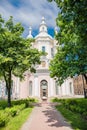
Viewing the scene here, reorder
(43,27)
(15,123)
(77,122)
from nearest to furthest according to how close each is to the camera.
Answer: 1. (15,123)
2. (77,122)
3. (43,27)

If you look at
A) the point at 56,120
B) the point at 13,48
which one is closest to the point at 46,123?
the point at 56,120

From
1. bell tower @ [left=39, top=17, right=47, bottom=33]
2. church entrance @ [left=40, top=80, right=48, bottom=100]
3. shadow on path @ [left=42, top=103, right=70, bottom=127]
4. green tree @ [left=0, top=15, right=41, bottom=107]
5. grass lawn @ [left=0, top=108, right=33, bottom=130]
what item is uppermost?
bell tower @ [left=39, top=17, right=47, bottom=33]

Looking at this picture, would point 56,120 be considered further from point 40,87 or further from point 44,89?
point 44,89

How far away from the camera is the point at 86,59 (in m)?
18.6

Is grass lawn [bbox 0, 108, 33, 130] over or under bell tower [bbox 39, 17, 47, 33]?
under

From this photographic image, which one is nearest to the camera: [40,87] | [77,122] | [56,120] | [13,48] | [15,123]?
[15,123]

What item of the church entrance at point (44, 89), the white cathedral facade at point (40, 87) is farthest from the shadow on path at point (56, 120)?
the church entrance at point (44, 89)

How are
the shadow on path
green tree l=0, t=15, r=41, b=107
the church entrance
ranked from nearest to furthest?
the shadow on path → green tree l=0, t=15, r=41, b=107 → the church entrance

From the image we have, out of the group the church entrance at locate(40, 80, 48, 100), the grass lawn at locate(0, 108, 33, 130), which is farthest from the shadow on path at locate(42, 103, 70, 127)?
the church entrance at locate(40, 80, 48, 100)

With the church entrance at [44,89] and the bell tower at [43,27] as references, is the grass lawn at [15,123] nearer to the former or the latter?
the church entrance at [44,89]

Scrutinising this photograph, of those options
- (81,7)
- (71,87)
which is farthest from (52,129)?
(71,87)

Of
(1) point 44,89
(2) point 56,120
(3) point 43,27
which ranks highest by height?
(3) point 43,27

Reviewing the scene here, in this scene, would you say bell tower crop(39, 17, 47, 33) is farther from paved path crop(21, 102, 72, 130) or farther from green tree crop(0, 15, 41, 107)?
paved path crop(21, 102, 72, 130)

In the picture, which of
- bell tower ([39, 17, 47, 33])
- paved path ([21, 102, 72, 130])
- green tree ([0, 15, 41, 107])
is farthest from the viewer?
bell tower ([39, 17, 47, 33])
